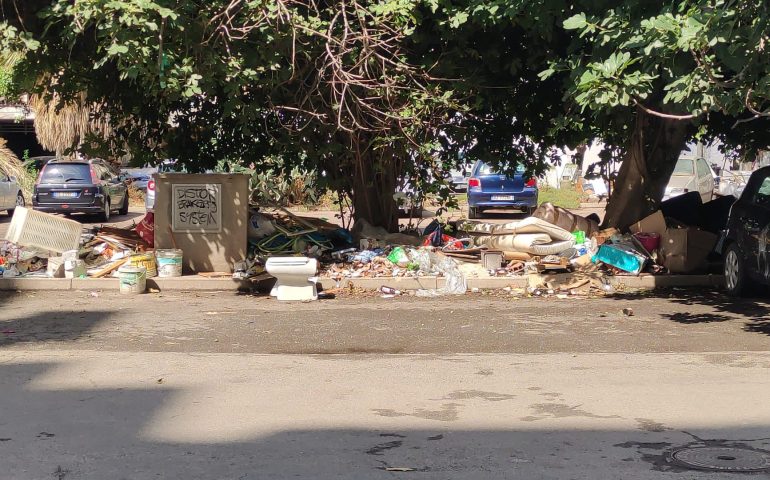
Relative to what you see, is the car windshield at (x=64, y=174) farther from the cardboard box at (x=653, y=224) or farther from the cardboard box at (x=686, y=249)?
the cardboard box at (x=686, y=249)

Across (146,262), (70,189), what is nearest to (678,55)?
(146,262)

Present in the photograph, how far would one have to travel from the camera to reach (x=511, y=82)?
1380 centimetres

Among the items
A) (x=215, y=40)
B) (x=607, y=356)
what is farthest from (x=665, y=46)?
(x=215, y=40)

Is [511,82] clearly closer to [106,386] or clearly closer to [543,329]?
[543,329]

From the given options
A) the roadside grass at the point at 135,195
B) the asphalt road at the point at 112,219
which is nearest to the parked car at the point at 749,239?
the asphalt road at the point at 112,219

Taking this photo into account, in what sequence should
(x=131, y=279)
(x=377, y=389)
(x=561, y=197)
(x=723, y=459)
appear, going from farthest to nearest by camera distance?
(x=561, y=197), (x=131, y=279), (x=377, y=389), (x=723, y=459)

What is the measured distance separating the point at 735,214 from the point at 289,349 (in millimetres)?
6561

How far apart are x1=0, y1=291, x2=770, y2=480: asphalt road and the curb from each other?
1050 millimetres

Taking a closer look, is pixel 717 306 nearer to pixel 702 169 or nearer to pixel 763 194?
pixel 763 194

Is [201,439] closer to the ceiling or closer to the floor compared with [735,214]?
closer to the floor

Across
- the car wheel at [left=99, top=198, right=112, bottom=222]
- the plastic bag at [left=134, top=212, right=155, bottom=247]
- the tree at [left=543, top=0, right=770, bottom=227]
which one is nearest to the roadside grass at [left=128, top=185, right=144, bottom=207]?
the car wheel at [left=99, top=198, right=112, bottom=222]

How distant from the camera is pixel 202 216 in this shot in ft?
45.3

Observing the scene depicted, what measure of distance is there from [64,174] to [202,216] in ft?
46.9

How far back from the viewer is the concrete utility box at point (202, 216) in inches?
543
